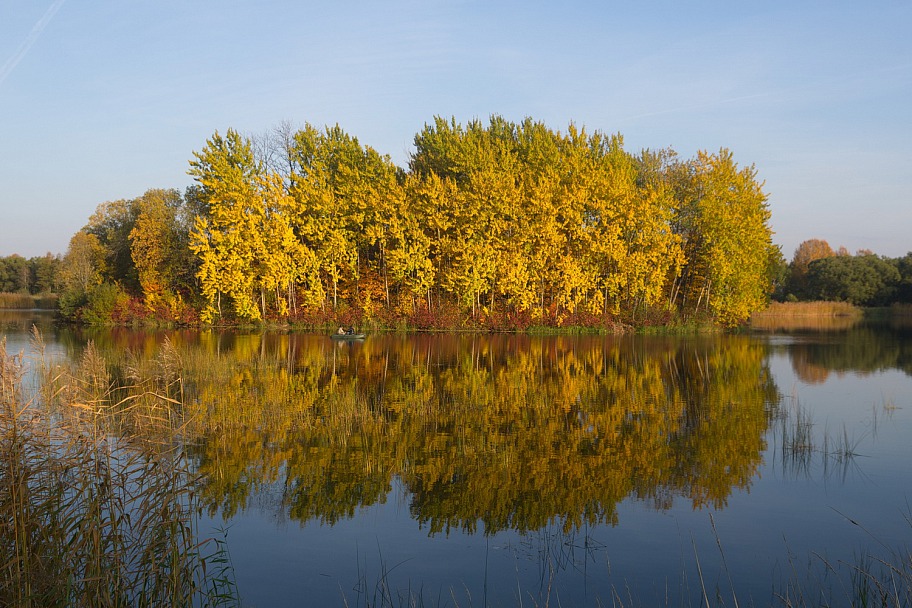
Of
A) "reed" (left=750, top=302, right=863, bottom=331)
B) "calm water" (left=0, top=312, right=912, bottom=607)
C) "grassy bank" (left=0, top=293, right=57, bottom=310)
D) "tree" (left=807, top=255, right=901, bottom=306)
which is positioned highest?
"tree" (left=807, top=255, right=901, bottom=306)

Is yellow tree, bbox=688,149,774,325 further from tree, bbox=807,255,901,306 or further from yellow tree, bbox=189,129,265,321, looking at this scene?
tree, bbox=807,255,901,306

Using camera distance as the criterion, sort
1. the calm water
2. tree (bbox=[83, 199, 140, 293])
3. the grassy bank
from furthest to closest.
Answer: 1. the grassy bank
2. tree (bbox=[83, 199, 140, 293])
3. the calm water

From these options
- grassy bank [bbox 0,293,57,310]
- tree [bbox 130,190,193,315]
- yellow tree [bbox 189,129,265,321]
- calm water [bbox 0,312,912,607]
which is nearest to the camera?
calm water [bbox 0,312,912,607]

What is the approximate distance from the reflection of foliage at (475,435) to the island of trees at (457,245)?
20.3 meters

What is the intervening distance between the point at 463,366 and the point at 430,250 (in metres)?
23.9

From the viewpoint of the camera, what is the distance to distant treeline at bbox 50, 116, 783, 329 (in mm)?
45688

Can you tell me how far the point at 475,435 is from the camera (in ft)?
45.1

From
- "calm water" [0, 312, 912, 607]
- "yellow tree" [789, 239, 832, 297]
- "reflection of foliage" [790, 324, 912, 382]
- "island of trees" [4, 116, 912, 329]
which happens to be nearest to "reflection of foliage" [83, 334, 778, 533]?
"calm water" [0, 312, 912, 607]

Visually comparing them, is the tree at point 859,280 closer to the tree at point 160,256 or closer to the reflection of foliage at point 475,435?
the reflection of foliage at point 475,435

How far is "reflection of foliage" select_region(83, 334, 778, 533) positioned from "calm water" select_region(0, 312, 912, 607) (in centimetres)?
6

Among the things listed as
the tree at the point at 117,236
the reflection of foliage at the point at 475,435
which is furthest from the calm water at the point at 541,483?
the tree at the point at 117,236

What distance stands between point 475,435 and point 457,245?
3261cm

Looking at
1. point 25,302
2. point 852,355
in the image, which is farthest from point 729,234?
point 25,302

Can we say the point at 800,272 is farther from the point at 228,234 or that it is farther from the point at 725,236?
the point at 228,234
